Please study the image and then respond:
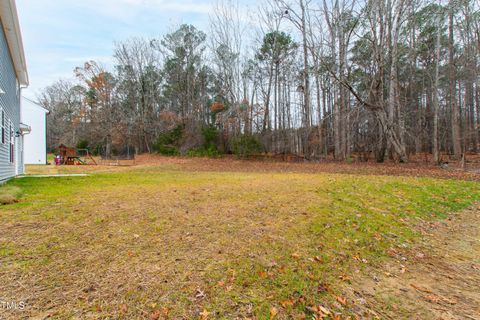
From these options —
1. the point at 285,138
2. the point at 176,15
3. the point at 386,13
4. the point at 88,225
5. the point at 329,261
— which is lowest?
the point at 329,261

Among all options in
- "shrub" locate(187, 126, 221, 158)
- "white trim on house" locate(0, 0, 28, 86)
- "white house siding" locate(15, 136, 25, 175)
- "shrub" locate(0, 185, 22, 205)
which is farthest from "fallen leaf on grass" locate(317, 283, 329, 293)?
"shrub" locate(187, 126, 221, 158)

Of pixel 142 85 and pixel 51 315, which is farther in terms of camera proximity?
pixel 142 85

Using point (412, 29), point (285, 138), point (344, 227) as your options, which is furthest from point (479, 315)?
point (412, 29)

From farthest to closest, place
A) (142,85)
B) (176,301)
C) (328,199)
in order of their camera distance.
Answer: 1. (142,85)
2. (328,199)
3. (176,301)

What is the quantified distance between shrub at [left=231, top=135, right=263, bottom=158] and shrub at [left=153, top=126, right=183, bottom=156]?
696 cm

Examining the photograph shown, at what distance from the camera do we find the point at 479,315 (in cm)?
239

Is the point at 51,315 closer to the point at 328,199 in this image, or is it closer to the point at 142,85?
the point at 328,199

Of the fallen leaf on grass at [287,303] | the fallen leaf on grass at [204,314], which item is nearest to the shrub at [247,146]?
the fallen leaf on grass at [287,303]

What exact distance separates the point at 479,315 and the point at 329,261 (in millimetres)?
1450

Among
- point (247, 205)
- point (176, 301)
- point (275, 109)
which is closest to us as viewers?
point (176, 301)

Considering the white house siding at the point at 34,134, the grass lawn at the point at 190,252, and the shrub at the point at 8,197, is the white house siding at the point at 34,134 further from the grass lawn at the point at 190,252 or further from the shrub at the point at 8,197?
the grass lawn at the point at 190,252

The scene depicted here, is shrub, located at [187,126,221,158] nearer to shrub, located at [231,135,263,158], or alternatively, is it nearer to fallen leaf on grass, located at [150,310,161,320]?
shrub, located at [231,135,263,158]

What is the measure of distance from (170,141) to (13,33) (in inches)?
Result: 640

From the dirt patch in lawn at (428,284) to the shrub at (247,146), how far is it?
52.9ft
